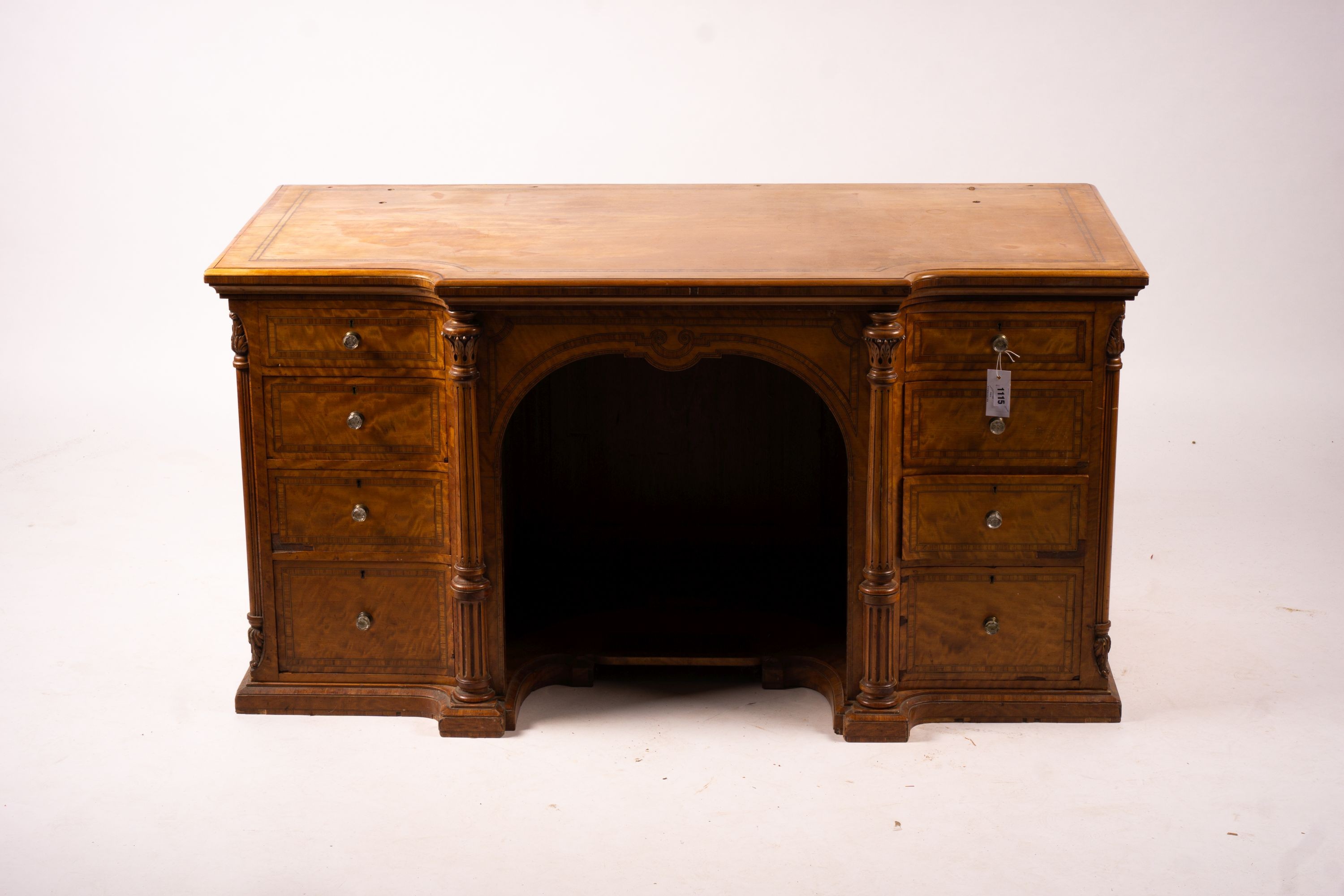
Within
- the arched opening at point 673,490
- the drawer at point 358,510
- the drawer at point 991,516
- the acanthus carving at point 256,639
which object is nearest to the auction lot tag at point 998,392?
the drawer at point 991,516

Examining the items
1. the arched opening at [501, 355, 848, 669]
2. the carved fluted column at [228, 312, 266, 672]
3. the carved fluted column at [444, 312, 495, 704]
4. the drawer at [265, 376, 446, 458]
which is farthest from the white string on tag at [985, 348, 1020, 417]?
the carved fluted column at [228, 312, 266, 672]

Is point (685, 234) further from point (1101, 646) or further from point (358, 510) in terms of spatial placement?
point (1101, 646)

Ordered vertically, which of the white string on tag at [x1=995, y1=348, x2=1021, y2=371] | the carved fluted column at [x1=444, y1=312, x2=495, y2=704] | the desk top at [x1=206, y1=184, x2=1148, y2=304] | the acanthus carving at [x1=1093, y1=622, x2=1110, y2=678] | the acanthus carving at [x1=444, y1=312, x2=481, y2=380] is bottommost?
the acanthus carving at [x1=1093, y1=622, x2=1110, y2=678]

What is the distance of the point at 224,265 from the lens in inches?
162

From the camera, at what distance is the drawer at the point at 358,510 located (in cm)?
424

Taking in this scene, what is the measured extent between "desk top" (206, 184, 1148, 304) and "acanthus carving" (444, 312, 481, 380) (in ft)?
0.28

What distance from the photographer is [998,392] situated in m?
4.09

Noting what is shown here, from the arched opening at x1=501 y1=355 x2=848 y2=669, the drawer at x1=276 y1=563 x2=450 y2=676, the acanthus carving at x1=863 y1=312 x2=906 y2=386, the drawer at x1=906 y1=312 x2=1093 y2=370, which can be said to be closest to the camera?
the acanthus carving at x1=863 y1=312 x2=906 y2=386

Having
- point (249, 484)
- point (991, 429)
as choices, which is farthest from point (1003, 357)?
point (249, 484)

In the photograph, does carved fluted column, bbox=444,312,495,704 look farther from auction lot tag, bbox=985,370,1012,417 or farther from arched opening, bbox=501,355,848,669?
auction lot tag, bbox=985,370,1012,417

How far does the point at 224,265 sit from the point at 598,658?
1.40 meters

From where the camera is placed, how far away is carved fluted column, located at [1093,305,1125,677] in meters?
4.11

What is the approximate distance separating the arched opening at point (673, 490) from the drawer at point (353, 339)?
83cm

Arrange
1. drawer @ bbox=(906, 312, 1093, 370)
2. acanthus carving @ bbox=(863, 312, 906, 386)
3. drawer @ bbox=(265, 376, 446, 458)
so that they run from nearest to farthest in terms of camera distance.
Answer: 1. acanthus carving @ bbox=(863, 312, 906, 386)
2. drawer @ bbox=(906, 312, 1093, 370)
3. drawer @ bbox=(265, 376, 446, 458)
